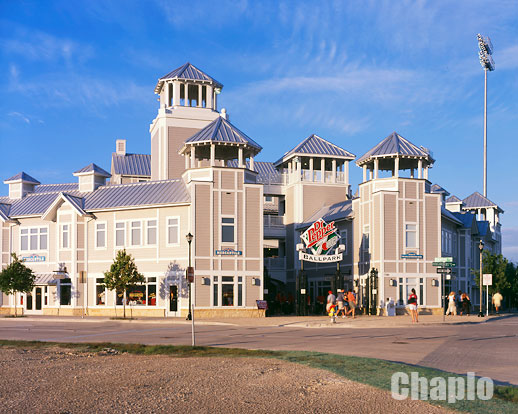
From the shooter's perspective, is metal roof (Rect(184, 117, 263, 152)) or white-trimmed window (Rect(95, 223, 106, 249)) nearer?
metal roof (Rect(184, 117, 263, 152))

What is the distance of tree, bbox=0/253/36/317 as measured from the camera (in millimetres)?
41188

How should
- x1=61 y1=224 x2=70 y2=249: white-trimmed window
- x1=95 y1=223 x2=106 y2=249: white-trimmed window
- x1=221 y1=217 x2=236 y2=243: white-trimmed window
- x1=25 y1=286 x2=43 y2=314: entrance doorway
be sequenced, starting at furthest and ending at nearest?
x1=25 y1=286 x2=43 y2=314: entrance doorway → x1=61 y1=224 x2=70 y2=249: white-trimmed window → x1=95 y1=223 x2=106 y2=249: white-trimmed window → x1=221 y1=217 x2=236 y2=243: white-trimmed window

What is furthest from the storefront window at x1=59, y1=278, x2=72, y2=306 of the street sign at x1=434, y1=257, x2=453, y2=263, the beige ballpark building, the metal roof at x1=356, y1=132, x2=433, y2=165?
the street sign at x1=434, y1=257, x2=453, y2=263

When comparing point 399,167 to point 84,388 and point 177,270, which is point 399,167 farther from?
point 84,388

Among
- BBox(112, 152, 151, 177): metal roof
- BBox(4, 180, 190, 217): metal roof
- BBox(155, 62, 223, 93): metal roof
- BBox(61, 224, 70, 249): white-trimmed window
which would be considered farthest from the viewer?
BBox(112, 152, 151, 177): metal roof

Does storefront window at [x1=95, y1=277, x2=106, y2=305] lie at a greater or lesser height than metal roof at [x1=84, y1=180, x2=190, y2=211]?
lesser

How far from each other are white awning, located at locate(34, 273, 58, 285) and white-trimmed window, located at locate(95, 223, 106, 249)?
3590 mm

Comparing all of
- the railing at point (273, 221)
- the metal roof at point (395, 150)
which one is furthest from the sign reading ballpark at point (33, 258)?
the metal roof at point (395, 150)

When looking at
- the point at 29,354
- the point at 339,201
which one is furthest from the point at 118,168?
the point at 29,354

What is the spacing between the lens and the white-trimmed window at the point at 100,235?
140 ft

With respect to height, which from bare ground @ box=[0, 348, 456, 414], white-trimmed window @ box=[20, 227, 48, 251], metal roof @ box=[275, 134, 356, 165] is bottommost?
bare ground @ box=[0, 348, 456, 414]

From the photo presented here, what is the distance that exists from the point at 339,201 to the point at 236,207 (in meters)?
15.0

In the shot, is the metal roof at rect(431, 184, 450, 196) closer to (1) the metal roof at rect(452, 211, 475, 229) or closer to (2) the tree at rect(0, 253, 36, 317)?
(1) the metal roof at rect(452, 211, 475, 229)

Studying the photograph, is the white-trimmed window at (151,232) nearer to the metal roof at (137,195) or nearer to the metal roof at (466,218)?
the metal roof at (137,195)
